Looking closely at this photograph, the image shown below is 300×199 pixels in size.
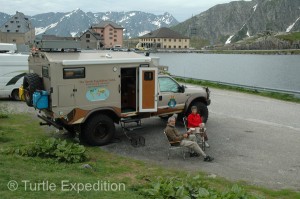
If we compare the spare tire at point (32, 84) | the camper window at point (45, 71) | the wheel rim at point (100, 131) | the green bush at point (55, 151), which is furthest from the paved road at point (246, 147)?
the camper window at point (45, 71)

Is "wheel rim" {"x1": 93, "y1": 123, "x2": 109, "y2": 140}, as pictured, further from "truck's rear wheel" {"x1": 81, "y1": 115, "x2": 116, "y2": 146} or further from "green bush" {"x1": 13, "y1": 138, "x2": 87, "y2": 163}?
"green bush" {"x1": 13, "y1": 138, "x2": 87, "y2": 163}

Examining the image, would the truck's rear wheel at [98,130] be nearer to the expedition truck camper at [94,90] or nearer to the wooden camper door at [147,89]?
the expedition truck camper at [94,90]

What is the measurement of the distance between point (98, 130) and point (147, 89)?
2.23 m

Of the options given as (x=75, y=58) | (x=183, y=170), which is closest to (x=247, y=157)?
(x=183, y=170)

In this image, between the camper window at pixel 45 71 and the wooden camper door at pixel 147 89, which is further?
the wooden camper door at pixel 147 89

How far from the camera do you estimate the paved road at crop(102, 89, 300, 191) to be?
9661 millimetres

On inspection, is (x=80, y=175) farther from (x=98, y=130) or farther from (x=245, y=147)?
(x=245, y=147)

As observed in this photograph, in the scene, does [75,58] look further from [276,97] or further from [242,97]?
[276,97]

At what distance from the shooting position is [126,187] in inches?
308

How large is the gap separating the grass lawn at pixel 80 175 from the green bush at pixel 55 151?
238mm

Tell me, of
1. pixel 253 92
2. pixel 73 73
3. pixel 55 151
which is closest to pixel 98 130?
pixel 73 73

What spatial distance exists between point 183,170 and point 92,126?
11.7ft

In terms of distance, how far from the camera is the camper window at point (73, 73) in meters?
11.2

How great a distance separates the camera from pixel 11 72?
65.7 ft
